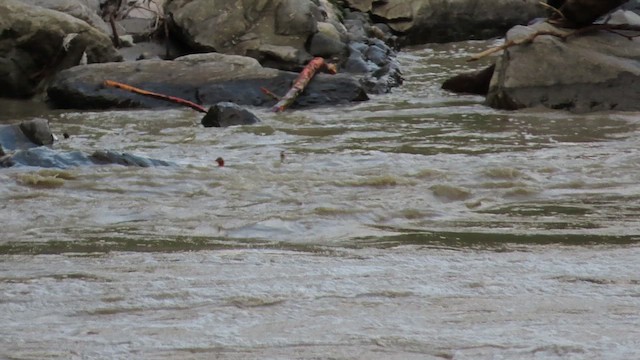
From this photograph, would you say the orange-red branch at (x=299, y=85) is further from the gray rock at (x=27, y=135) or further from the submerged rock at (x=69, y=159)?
the submerged rock at (x=69, y=159)

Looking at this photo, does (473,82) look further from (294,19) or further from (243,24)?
(243,24)

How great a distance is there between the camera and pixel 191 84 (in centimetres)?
1077

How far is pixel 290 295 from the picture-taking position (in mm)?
3875

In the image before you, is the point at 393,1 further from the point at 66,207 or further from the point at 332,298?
the point at 332,298

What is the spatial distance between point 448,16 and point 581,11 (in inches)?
288

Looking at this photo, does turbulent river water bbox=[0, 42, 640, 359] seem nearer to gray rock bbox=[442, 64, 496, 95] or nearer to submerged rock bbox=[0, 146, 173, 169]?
submerged rock bbox=[0, 146, 173, 169]

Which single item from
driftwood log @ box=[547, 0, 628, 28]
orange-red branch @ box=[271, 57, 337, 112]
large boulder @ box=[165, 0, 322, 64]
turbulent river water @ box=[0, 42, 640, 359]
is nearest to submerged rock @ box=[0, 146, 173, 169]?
turbulent river water @ box=[0, 42, 640, 359]

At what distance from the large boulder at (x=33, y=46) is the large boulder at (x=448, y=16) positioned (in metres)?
6.70

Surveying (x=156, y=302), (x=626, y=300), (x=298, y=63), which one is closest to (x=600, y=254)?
(x=626, y=300)

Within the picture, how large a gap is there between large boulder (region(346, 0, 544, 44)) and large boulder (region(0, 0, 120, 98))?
6.70 meters

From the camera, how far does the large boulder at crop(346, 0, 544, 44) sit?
17.1m

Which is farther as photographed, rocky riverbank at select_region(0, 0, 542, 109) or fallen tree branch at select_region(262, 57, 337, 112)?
rocky riverbank at select_region(0, 0, 542, 109)

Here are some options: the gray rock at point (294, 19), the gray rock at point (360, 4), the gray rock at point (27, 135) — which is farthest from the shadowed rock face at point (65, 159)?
the gray rock at point (360, 4)

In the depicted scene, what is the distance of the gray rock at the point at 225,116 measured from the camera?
30.7ft
